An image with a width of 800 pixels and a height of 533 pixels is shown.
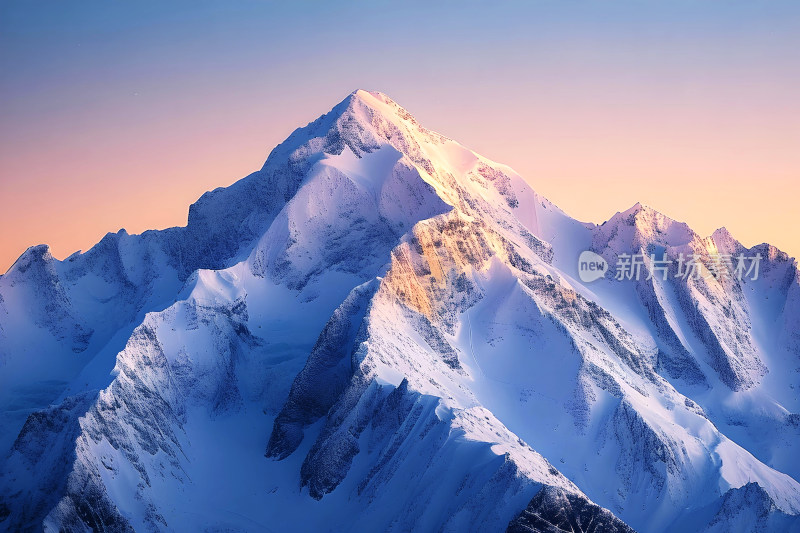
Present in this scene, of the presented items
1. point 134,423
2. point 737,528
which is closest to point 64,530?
point 134,423

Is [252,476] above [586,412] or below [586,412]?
above

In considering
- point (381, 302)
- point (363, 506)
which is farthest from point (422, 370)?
point (363, 506)

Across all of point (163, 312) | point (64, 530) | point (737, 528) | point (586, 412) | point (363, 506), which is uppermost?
point (163, 312)

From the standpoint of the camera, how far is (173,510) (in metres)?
162

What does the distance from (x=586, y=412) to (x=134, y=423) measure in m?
75.6

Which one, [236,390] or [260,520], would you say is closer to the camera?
[260,520]

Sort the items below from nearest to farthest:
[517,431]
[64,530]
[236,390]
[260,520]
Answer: [64,530]
[260,520]
[517,431]
[236,390]

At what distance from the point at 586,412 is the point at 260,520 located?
191 feet

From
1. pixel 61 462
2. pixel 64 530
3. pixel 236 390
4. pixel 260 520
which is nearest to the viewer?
pixel 64 530

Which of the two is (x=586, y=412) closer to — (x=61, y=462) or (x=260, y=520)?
(x=260, y=520)

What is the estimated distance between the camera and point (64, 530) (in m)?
144

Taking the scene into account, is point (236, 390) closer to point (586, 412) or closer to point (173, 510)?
point (173, 510)

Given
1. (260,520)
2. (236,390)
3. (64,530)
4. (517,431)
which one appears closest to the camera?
(64,530)

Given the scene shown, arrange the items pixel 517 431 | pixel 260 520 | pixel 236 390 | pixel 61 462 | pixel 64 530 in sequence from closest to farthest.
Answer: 1. pixel 64 530
2. pixel 61 462
3. pixel 260 520
4. pixel 517 431
5. pixel 236 390
